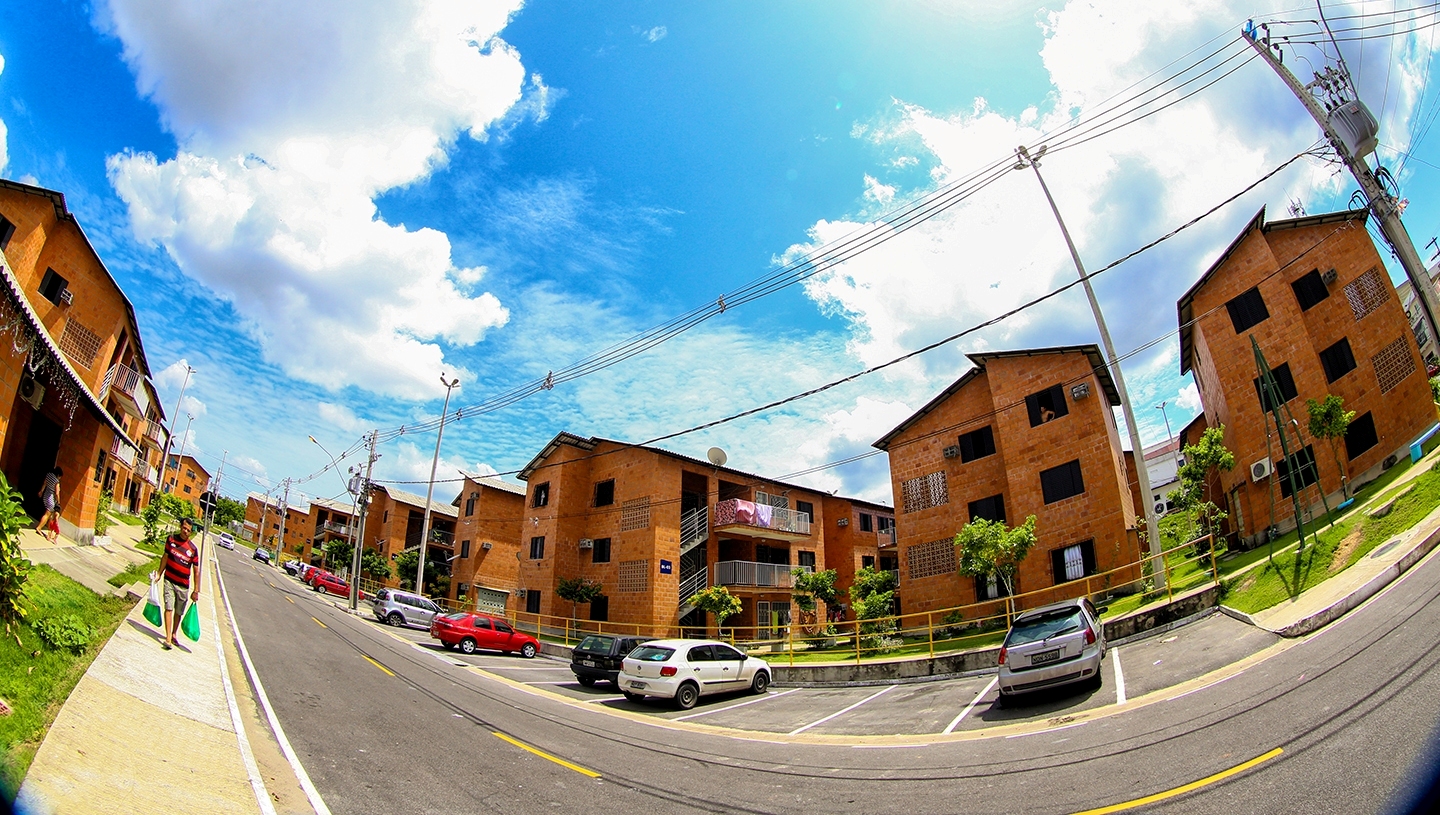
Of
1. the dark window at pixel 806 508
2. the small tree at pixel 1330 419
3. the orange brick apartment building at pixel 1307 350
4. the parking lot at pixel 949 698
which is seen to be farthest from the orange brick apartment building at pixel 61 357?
the dark window at pixel 806 508

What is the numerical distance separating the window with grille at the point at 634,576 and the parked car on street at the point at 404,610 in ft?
30.5

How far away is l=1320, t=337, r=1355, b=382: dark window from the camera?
19.6 meters

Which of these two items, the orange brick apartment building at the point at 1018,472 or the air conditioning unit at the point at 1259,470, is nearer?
the air conditioning unit at the point at 1259,470

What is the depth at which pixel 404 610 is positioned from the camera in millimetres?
28875

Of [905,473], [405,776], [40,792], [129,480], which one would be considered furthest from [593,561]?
[129,480]

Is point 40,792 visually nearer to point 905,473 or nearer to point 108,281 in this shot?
point 905,473

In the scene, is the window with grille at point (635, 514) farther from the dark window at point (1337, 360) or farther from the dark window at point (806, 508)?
the dark window at point (1337, 360)

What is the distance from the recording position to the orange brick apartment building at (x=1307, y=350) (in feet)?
61.4

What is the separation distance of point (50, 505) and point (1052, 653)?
23116 mm

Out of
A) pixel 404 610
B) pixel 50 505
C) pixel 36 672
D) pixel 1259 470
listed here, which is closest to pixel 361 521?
pixel 404 610

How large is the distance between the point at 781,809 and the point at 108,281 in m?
35.5

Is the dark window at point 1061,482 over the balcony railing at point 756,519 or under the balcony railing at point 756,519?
over

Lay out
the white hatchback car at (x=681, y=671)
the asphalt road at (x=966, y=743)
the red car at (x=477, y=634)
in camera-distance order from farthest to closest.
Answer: the red car at (x=477, y=634), the white hatchback car at (x=681, y=671), the asphalt road at (x=966, y=743)

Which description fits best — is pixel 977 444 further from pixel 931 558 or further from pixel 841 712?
pixel 841 712
